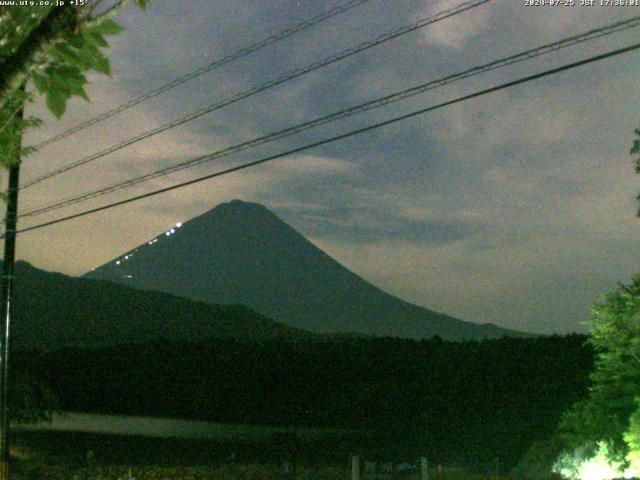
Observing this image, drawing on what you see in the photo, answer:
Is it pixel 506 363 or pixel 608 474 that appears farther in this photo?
pixel 506 363

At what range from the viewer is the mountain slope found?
298ft

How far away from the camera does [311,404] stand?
38.8 m

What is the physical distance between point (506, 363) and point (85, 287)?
9101 centimetres

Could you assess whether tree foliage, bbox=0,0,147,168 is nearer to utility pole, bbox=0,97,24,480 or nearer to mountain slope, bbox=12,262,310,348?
utility pole, bbox=0,97,24,480

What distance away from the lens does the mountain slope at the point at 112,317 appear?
90.9 m

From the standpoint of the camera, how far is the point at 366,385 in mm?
38688

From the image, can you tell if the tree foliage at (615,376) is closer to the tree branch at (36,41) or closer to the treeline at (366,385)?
the treeline at (366,385)

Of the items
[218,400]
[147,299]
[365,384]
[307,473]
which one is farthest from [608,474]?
[147,299]

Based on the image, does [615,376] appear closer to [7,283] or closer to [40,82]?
[7,283]

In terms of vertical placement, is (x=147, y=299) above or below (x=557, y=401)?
above

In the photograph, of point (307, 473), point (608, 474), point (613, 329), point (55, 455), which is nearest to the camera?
point (608, 474)

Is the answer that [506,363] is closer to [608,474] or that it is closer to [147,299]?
[608,474]

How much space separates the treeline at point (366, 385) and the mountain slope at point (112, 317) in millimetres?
39924

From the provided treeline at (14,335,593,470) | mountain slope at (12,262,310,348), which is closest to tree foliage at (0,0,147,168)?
treeline at (14,335,593,470)
